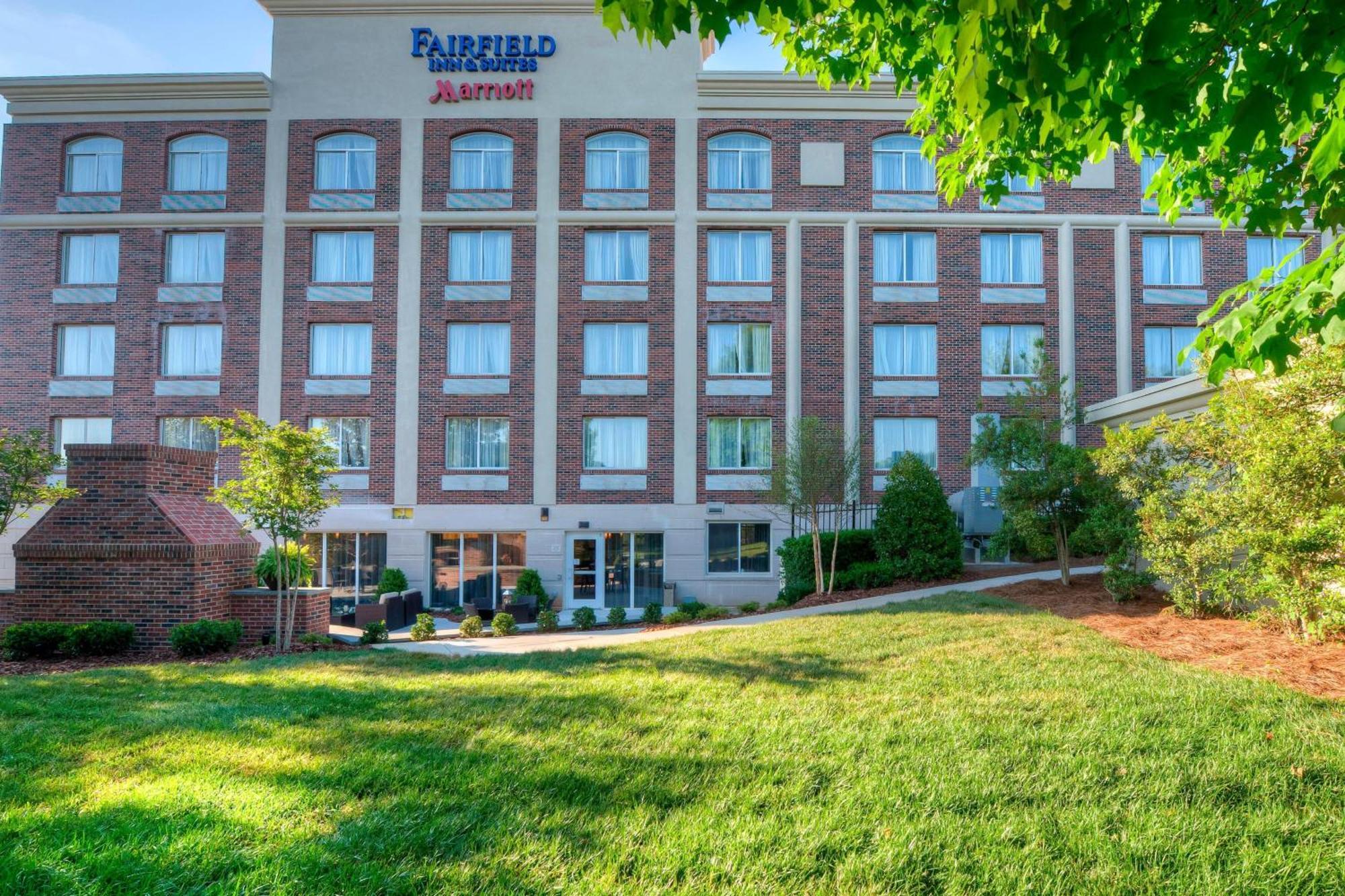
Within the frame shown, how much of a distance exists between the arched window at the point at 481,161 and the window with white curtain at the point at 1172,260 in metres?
19.8

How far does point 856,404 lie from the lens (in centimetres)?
2291

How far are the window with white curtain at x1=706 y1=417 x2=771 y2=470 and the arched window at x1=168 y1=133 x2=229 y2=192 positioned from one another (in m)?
17.1

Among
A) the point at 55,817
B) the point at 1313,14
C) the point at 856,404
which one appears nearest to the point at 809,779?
the point at 55,817

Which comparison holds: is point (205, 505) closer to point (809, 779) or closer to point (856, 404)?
point (809, 779)

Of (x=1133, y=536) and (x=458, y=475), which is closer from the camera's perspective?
(x=1133, y=536)

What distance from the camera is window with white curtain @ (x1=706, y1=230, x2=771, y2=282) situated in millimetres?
23281

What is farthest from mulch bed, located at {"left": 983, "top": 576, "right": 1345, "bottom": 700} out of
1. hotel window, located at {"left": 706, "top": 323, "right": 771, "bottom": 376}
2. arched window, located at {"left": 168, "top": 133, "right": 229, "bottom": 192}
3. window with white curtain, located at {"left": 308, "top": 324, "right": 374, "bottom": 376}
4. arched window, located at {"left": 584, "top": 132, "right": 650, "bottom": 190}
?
arched window, located at {"left": 168, "top": 133, "right": 229, "bottom": 192}

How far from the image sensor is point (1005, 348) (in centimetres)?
2322

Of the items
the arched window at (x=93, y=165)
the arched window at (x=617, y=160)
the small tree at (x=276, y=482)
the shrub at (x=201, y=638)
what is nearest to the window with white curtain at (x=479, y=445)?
the arched window at (x=617, y=160)

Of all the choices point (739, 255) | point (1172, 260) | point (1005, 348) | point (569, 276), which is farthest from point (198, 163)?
point (1172, 260)

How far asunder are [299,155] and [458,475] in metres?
11.1

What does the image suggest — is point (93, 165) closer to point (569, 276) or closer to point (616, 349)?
point (569, 276)

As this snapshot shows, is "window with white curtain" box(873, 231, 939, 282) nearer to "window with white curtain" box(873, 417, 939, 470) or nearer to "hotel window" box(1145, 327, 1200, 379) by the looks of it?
"window with white curtain" box(873, 417, 939, 470)

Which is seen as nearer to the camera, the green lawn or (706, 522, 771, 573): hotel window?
the green lawn
